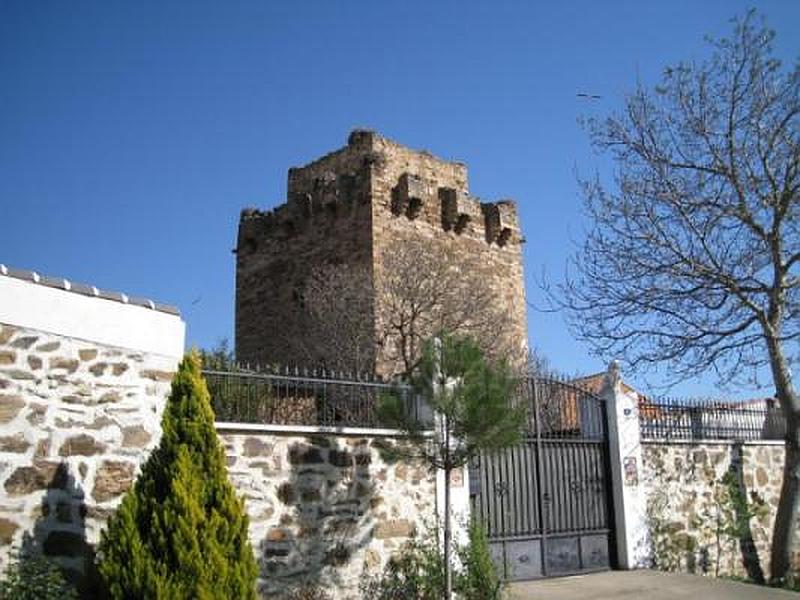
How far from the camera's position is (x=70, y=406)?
645 cm

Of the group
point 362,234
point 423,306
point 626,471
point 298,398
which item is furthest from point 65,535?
point 362,234

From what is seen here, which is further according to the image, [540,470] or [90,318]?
[540,470]

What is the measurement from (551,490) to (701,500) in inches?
117

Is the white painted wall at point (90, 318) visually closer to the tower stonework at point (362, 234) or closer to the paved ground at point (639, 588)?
the paved ground at point (639, 588)

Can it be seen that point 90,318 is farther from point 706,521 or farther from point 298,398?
point 706,521

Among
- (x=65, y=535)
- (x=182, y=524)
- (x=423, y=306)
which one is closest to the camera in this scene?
(x=182, y=524)

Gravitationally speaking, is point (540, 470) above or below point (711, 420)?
below

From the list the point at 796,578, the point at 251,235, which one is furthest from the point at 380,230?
the point at 796,578

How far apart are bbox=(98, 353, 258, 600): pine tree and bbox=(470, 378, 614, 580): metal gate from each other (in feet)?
11.2

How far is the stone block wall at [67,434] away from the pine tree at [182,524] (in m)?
0.39

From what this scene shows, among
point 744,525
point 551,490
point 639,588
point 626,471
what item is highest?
point 626,471

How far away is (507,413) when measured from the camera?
7.57 metres

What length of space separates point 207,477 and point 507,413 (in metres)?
2.83

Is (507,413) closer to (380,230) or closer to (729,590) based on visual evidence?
(729,590)
